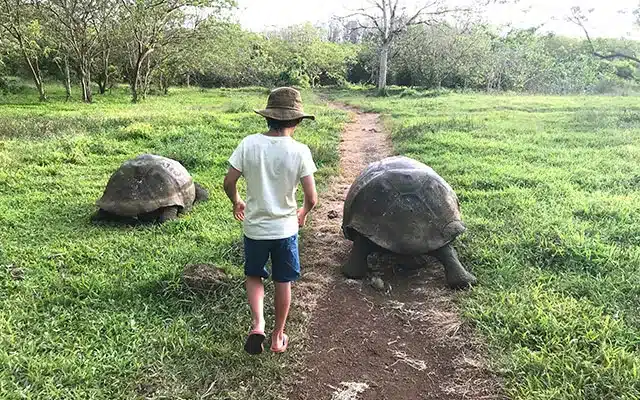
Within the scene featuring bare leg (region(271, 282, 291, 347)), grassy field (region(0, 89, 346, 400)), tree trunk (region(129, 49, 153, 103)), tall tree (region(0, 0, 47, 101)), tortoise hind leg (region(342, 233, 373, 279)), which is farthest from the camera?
tree trunk (region(129, 49, 153, 103))

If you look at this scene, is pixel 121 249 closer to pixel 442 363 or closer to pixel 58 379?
pixel 58 379

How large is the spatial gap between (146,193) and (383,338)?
3.21m

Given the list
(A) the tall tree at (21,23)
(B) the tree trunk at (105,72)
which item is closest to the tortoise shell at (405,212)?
(A) the tall tree at (21,23)

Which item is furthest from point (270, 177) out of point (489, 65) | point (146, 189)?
point (489, 65)

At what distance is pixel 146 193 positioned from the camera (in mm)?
5531

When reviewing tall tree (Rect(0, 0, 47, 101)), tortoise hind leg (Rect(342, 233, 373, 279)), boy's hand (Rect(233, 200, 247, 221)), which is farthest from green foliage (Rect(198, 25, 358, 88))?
boy's hand (Rect(233, 200, 247, 221))

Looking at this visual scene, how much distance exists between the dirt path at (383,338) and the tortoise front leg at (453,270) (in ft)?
0.36

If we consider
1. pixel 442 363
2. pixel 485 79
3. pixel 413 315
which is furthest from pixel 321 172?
pixel 485 79

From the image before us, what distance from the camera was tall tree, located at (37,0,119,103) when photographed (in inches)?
781

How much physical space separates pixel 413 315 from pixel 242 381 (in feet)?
4.70

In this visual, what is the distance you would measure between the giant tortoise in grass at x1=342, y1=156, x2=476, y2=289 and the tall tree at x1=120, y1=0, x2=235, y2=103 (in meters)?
18.5

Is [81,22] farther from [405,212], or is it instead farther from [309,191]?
[309,191]

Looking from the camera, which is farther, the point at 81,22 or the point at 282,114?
the point at 81,22

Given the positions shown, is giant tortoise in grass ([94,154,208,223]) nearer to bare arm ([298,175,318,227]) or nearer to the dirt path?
the dirt path
